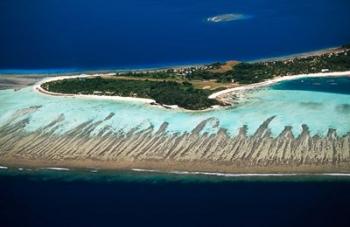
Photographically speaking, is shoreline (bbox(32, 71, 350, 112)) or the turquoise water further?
shoreline (bbox(32, 71, 350, 112))

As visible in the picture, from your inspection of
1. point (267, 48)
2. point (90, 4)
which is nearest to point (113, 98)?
point (267, 48)

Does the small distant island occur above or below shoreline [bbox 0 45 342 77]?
below

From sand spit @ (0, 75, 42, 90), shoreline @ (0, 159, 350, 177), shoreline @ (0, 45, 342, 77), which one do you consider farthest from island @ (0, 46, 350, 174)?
shoreline @ (0, 45, 342, 77)

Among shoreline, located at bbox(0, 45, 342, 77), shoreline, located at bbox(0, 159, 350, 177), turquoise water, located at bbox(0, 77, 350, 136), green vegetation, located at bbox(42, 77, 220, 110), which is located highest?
shoreline, located at bbox(0, 45, 342, 77)

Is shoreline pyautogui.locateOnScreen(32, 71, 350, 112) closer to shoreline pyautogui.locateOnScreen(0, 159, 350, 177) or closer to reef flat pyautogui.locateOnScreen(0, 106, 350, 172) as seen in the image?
reef flat pyautogui.locateOnScreen(0, 106, 350, 172)

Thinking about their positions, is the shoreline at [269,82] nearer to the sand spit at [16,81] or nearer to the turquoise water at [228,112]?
the turquoise water at [228,112]

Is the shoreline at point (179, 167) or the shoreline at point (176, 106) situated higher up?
the shoreline at point (176, 106)

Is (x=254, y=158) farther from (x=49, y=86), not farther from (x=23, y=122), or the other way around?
(x=49, y=86)

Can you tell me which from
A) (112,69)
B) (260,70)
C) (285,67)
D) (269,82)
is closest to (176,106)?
(269,82)

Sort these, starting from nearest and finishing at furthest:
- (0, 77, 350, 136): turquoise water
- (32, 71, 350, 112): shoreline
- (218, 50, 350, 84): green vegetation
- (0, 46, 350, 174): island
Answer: (0, 46, 350, 174): island, (0, 77, 350, 136): turquoise water, (32, 71, 350, 112): shoreline, (218, 50, 350, 84): green vegetation

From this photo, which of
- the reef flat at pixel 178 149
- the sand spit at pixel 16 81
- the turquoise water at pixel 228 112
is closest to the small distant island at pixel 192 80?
the turquoise water at pixel 228 112
